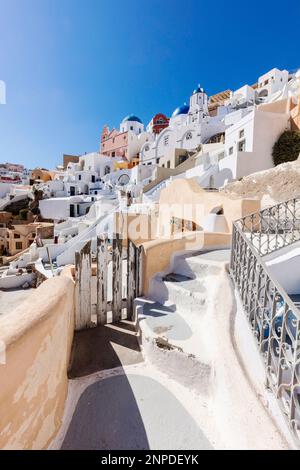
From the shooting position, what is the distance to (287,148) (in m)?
15.2

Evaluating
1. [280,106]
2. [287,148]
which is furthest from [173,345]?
[280,106]

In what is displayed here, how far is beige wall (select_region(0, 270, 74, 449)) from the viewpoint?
1.70m

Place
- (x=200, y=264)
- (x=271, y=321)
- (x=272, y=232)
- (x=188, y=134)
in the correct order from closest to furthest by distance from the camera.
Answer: (x=271, y=321) < (x=200, y=264) < (x=272, y=232) < (x=188, y=134)

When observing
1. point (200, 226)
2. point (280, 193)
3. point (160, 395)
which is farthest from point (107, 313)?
point (280, 193)

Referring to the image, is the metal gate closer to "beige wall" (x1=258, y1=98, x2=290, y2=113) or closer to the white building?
"beige wall" (x1=258, y1=98, x2=290, y2=113)

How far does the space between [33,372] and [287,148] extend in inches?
730

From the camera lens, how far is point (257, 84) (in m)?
48.3

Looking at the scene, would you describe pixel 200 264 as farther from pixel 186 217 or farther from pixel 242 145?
pixel 242 145

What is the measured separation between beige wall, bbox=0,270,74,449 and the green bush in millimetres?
17449

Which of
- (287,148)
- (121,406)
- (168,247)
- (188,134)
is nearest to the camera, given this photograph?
(121,406)

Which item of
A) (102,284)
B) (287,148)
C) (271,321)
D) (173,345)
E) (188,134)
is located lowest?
(173,345)

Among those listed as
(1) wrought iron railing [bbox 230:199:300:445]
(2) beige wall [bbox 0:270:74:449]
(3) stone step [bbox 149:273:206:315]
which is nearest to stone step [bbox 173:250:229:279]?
(3) stone step [bbox 149:273:206:315]

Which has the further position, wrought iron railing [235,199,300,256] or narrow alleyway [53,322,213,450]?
wrought iron railing [235,199,300,256]
